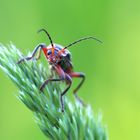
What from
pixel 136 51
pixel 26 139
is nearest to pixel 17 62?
pixel 26 139

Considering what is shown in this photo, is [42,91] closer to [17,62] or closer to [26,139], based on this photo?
[17,62]

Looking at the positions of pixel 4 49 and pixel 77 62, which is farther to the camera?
pixel 77 62

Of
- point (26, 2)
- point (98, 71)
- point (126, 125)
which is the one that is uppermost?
point (26, 2)

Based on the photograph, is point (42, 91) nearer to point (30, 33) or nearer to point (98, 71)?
point (98, 71)

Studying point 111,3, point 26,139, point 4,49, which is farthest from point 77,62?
point 4,49

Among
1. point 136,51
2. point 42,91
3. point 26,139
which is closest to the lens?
point 42,91

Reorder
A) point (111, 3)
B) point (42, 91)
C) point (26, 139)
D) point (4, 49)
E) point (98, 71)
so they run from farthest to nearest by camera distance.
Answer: point (111, 3) → point (98, 71) → point (26, 139) → point (4, 49) → point (42, 91)

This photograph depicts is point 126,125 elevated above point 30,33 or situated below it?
below
